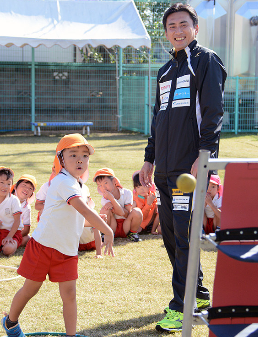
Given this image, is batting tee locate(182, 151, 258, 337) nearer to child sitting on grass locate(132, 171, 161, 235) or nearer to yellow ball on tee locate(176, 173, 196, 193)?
yellow ball on tee locate(176, 173, 196, 193)

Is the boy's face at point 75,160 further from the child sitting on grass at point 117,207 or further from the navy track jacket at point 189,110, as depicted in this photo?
the child sitting on grass at point 117,207

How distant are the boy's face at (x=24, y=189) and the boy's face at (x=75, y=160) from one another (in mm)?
2416

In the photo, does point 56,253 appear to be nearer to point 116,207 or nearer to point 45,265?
point 45,265

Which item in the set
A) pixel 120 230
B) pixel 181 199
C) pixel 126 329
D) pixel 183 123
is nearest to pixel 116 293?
pixel 126 329

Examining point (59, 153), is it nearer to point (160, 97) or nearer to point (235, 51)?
point (160, 97)

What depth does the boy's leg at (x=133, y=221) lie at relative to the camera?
17.6 feet

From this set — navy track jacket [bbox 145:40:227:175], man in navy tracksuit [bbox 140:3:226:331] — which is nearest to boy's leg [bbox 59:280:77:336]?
man in navy tracksuit [bbox 140:3:226:331]

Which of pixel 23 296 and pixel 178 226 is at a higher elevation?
pixel 178 226

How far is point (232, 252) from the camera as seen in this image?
1.81 m

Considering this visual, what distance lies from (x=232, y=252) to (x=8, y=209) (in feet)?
11.4

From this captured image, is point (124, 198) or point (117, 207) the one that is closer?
point (117, 207)

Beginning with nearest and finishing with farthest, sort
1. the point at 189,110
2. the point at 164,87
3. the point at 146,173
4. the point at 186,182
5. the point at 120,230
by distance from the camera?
the point at 186,182 < the point at 189,110 < the point at 164,87 < the point at 146,173 < the point at 120,230

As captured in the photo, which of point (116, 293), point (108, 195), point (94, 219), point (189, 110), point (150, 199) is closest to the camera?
point (94, 219)

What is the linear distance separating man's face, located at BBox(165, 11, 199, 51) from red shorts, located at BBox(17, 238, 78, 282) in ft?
5.13
